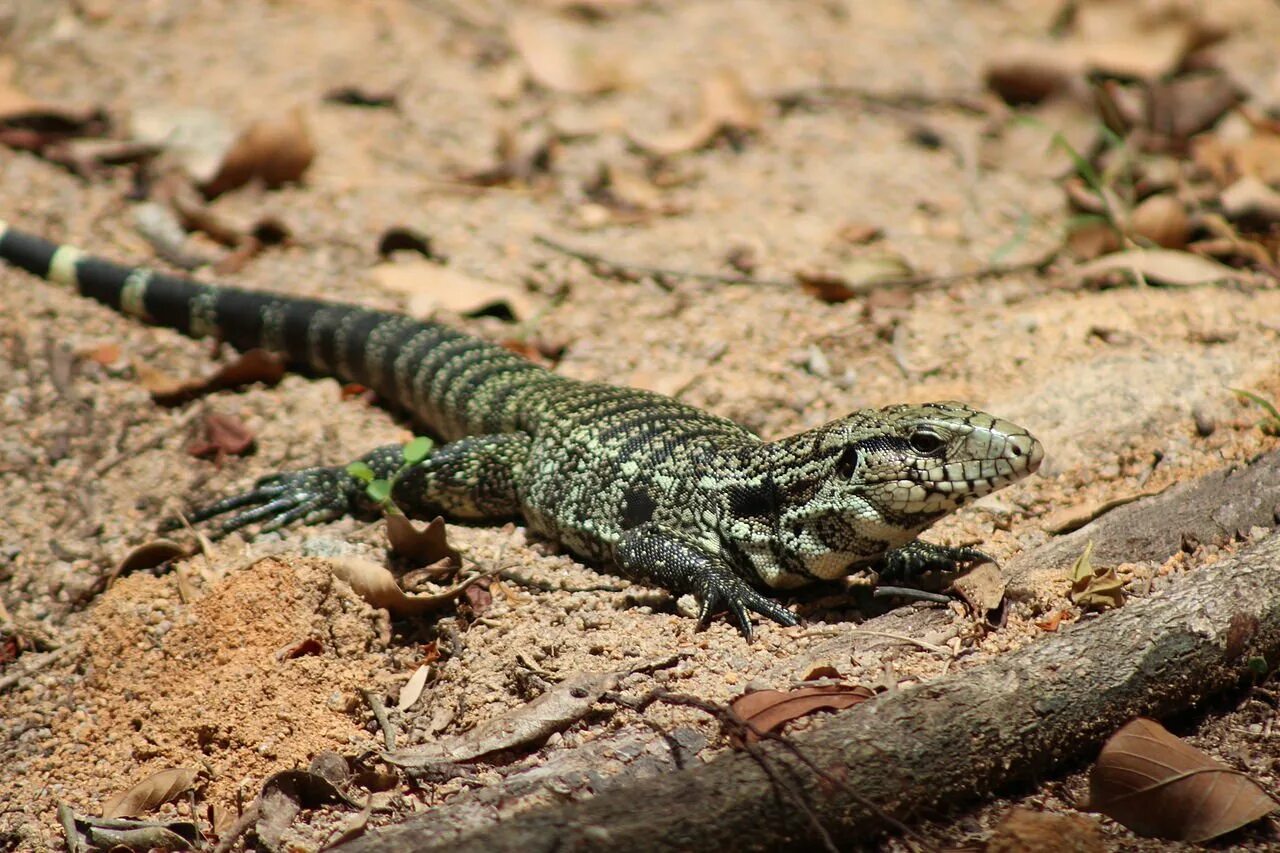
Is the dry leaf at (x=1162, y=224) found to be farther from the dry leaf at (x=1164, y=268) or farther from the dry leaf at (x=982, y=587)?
the dry leaf at (x=982, y=587)

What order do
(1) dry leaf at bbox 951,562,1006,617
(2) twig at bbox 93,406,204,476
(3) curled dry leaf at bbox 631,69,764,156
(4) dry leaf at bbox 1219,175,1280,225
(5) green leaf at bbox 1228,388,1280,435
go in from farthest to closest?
(3) curled dry leaf at bbox 631,69,764,156 < (4) dry leaf at bbox 1219,175,1280,225 < (2) twig at bbox 93,406,204,476 < (5) green leaf at bbox 1228,388,1280,435 < (1) dry leaf at bbox 951,562,1006,617

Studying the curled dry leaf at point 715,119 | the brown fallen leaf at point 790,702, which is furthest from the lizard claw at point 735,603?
the curled dry leaf at point 715,119

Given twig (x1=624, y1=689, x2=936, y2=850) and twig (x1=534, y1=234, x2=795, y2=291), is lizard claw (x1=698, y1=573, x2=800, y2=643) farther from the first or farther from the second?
twig (x1=534, y1=234, x2=795, y2=291)

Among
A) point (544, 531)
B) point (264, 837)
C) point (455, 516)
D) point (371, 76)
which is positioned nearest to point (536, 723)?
point (264, 837)

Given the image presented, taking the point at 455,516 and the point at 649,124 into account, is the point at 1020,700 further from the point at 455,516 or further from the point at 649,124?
the point at 649,124


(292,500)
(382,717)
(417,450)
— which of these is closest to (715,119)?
(417,450)

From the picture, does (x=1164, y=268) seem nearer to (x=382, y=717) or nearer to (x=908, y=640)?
(x=908, y=640)

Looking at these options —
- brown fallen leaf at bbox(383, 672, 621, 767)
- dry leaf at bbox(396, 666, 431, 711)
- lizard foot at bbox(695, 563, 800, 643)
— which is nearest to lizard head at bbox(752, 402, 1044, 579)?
lizard foot at bbox(695, 563, 800, 643)
